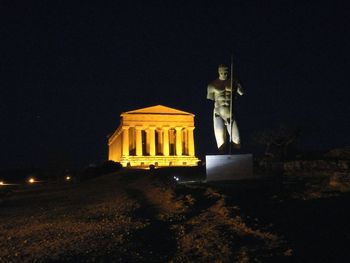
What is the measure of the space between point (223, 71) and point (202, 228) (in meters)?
9.06

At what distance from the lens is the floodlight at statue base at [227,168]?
1817cm

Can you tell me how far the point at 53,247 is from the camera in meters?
11.5

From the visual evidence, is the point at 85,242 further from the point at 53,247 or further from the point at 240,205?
the point at 240,205

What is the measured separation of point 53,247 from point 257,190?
21.3ft

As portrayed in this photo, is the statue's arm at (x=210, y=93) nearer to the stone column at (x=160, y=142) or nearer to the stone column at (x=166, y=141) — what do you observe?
the stone column at (x=166, y=141)

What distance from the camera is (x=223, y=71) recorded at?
18750mm

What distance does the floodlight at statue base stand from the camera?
1817cm

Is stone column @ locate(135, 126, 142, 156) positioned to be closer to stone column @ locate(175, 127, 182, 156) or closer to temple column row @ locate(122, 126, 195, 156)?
temple column row @ locate(122, 126, 195, 156)

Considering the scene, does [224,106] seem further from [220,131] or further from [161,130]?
[161,130]

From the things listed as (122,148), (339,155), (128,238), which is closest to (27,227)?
(128,238)

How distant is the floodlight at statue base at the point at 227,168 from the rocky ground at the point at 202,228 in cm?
90

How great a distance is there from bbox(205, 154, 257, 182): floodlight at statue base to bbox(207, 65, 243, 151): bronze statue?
33.0 inches

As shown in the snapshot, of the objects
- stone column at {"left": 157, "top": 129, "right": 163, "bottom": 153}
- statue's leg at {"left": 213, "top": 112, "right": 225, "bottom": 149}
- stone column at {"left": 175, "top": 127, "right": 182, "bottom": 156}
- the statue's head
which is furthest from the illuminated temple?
the statue's head

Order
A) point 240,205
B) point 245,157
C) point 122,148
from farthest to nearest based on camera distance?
point 122,148
point 245,157
point 240,205
